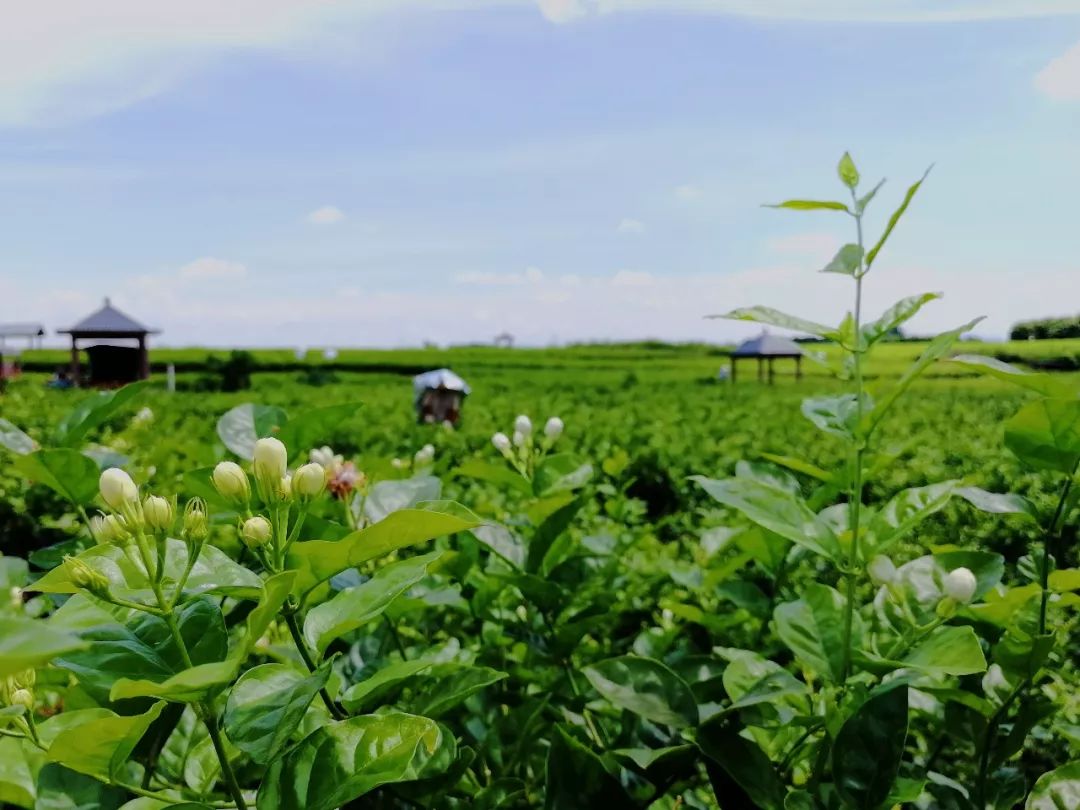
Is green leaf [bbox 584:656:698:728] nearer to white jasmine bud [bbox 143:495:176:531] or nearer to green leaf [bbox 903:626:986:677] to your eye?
green leaf [bbox 903:626:986:677]

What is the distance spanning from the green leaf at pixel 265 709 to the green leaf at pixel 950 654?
731mm

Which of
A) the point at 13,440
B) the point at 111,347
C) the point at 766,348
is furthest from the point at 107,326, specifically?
the point at 13,440

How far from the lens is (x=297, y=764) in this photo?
82 centimetres

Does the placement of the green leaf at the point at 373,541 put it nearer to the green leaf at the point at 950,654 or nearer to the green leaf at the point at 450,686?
the green leaf at the point at 450,686

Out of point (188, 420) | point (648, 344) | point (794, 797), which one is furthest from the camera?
point (648, 344)

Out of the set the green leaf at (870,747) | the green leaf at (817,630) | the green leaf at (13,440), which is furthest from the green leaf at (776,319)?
the green leaf at (13,440)

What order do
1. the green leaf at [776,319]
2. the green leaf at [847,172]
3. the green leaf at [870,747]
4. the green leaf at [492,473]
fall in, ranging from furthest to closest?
the green leaf at [492,473], the green leaf at [847,172], the green leaf at [776,319], the green leaf at [870,747]

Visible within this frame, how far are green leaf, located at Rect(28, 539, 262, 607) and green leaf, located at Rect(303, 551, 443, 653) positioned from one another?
8 centimetres

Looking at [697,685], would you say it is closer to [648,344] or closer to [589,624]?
[589,624]

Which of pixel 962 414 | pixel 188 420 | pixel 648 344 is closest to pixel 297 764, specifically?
pixel 188 420

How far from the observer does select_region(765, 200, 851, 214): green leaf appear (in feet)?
3.83

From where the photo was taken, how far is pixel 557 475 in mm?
1592

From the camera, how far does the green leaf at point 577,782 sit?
104 cm

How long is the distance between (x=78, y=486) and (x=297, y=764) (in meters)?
0.67
